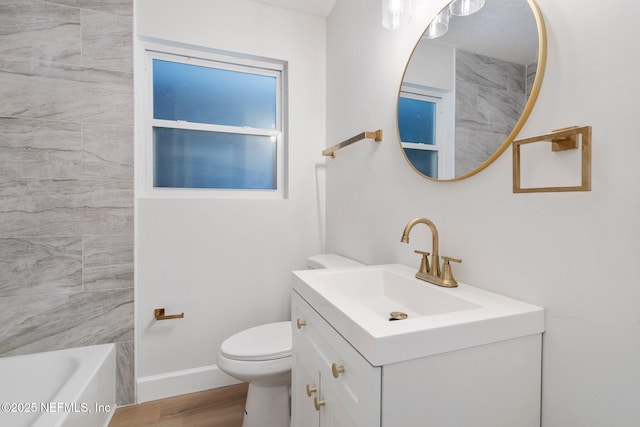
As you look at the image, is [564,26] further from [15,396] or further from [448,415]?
[15,396]

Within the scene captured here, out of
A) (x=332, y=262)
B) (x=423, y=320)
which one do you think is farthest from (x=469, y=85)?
(x=332, y=262)

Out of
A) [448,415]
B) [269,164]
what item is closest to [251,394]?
[448,415]

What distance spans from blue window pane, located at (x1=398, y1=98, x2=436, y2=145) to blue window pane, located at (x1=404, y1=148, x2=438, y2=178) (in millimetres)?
42

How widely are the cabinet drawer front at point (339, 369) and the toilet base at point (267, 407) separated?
51 cm

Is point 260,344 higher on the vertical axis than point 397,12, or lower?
lower

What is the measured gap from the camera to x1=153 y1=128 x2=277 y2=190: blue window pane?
1856 mm

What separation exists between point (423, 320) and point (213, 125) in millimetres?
1760

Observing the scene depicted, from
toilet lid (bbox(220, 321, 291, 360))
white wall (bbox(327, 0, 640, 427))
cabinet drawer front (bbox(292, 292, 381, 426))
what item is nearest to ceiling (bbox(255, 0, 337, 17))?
white wall (bbox(327, 0, 640, 427))

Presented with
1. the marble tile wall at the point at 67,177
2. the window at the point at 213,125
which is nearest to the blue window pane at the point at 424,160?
the window at the point at 213,125

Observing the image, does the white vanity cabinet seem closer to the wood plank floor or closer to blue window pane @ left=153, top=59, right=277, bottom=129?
the wood plank floor

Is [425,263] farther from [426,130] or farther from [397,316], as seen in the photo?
[426,130]

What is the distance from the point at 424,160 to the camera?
117 cm

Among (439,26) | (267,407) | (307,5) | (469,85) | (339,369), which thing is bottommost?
(267,407)

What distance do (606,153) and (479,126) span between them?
1.16 feet
